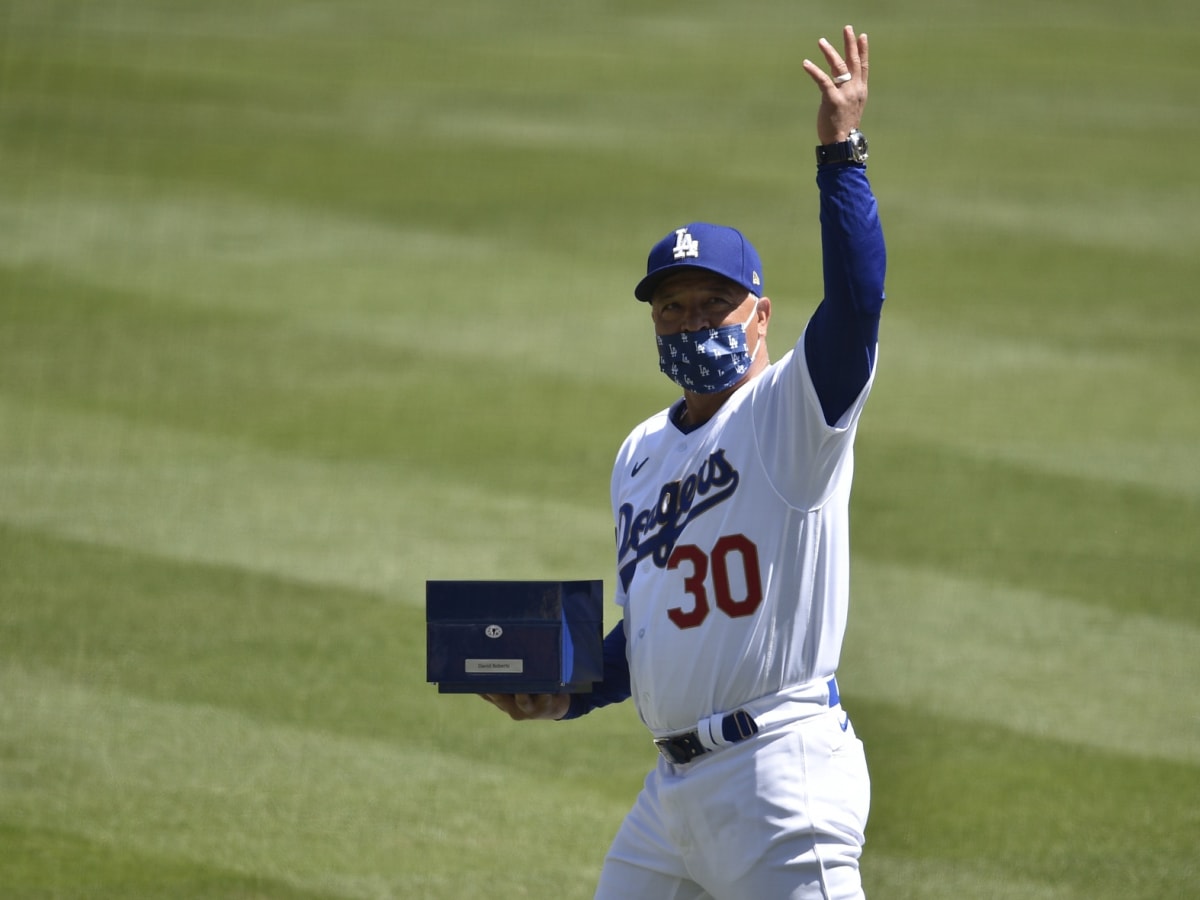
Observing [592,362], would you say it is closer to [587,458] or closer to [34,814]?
[587,458]

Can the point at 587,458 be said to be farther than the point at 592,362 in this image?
No

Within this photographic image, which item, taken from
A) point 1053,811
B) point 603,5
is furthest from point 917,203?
point 1053,811

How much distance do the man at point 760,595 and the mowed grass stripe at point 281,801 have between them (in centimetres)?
204

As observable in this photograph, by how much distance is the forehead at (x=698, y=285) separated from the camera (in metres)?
3.82

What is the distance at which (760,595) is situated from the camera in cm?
345

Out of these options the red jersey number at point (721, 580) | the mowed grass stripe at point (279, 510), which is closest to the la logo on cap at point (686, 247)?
the red jersey number at point (721, 580)

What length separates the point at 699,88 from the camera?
1455 centimetres

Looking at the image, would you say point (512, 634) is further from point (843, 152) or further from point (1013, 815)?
point (1013, 815)

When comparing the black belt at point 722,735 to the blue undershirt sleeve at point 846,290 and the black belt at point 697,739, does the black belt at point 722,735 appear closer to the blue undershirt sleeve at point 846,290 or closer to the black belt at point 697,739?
the black belt at point 697,739

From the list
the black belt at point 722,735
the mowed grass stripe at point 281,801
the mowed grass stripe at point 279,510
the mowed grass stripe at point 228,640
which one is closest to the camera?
the black belt at point 722,735

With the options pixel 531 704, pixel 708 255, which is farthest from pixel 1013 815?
pixel 708 255

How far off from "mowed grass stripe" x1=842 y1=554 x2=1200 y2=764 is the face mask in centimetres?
340

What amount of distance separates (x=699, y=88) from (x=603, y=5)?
106 inches

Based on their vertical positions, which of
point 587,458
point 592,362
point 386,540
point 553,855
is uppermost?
point 592,362
